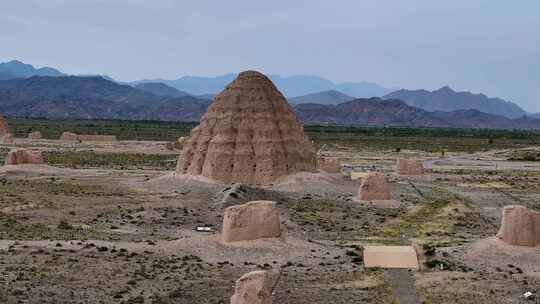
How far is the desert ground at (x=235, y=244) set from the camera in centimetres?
2083

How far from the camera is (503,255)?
25.5m

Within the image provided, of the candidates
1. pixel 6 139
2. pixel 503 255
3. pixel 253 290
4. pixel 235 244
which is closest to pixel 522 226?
pixel 503 255

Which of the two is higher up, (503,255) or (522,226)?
(522,226)

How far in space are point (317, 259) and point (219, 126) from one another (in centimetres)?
2404

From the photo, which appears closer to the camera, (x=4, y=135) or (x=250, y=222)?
(x=250, y=222)

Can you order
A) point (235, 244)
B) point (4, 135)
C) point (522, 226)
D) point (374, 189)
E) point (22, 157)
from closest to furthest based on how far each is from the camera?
point (522, 226), point (235, 244), point (374, 189), point (22, 157), point (4, 135)

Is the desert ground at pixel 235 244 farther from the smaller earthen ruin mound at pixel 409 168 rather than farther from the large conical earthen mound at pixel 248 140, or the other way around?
the smaller earthen ruin mound at pixel 409 168

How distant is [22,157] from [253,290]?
140 ft

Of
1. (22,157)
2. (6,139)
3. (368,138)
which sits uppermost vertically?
(368,138)

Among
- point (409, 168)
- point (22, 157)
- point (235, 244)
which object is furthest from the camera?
point (409, 168)

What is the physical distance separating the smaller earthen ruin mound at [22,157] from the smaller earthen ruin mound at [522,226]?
1544 inches

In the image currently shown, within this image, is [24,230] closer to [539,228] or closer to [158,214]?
[158,214]

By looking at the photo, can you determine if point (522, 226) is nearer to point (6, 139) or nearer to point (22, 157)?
point (22, 157)

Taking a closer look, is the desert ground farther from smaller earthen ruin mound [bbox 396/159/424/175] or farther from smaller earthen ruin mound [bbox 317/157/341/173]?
smaller earthen ruin mound [bbox 317/157/341/173]
